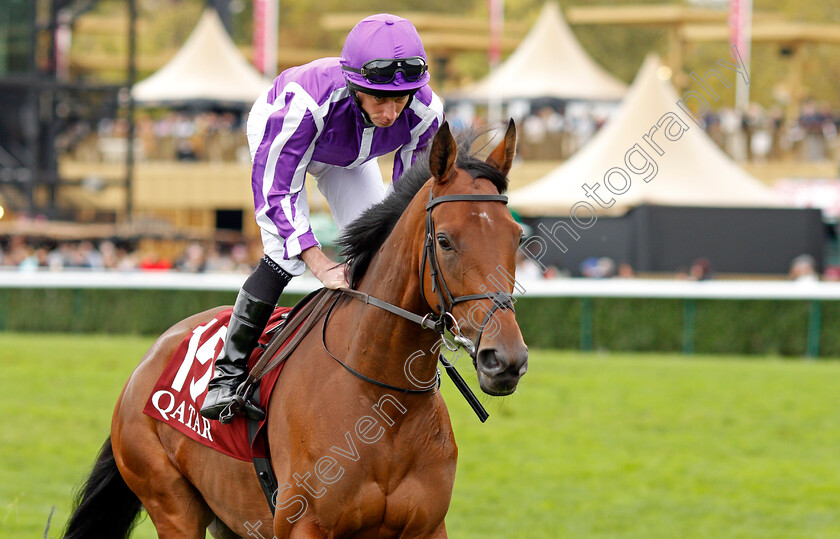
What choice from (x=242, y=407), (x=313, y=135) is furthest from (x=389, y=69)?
(x=242, y=407)

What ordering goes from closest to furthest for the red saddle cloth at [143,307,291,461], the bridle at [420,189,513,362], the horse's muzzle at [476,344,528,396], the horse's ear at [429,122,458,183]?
the horse's muzzle at [476,344,528,396]
the bridle at [420,189,513,362]
the horse's ear at [429,122,458,183]
the red saddle cloth at [143,307,291,461]

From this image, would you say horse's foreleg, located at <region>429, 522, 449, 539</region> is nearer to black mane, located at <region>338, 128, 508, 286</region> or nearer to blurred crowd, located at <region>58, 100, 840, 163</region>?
black mane, located at <region>338, 128, 508, 286</region>

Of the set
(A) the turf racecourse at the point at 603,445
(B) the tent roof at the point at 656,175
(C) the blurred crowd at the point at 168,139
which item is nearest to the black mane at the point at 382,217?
(A) the turf racecourse at the point at 603,445

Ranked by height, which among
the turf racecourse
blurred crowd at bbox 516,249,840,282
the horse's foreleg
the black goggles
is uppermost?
the black goggles

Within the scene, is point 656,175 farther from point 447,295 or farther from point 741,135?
point 447,295

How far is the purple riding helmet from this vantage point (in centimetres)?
315

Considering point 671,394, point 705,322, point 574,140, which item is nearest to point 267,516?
point 671,394

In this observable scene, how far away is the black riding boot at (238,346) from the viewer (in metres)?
3.45

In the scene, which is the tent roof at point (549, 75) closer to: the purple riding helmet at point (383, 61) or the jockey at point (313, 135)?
the jockey at point (313, 135)

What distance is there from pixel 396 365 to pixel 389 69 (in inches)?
33.8

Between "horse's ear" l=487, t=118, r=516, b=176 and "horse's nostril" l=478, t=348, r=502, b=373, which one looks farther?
"horse's ear" l=487, t=118, r=516, b=176

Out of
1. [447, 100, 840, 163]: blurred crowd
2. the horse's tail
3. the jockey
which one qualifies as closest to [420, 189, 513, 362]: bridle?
the jockey

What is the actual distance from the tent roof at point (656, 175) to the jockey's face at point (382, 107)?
39.4 feet

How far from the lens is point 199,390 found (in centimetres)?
373
